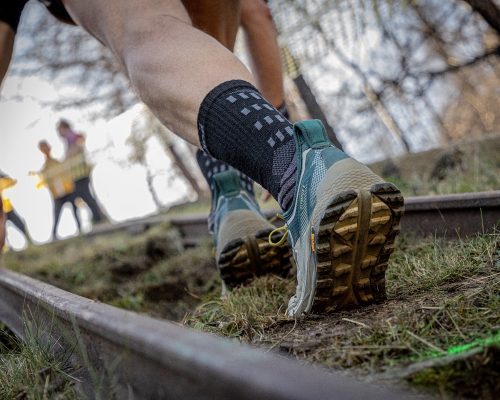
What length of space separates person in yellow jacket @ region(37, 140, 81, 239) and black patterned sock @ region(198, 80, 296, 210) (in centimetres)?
935

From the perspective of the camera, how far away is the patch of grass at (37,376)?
105cm

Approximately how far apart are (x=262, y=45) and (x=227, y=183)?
0.90m

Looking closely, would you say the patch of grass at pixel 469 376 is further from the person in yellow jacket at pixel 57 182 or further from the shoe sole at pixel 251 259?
the person in yellow jacket at pixel 57 182

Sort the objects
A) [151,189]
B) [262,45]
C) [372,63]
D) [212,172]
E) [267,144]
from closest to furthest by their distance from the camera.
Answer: [267,144] < [212,172] < [262,45] < [372,63] < [151,189]

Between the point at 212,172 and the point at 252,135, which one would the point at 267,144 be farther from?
the point at 212,172

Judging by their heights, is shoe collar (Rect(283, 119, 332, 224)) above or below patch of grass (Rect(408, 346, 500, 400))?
above

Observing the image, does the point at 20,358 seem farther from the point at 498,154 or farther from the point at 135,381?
the point at 498,154

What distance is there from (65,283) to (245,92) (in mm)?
2951

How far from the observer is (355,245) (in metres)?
1.19

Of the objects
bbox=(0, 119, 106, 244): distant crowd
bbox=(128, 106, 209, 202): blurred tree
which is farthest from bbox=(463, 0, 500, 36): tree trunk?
bbox=(0, 119, 106, 244): distant crowd

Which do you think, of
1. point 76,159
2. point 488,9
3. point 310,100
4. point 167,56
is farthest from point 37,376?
point 76,159

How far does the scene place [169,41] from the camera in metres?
1.39

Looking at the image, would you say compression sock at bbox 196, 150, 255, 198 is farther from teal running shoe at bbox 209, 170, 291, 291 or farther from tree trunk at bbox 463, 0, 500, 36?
tree trunk at bbox 463, 0, 500, 36

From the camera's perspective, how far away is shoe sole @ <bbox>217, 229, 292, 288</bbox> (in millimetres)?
1767
